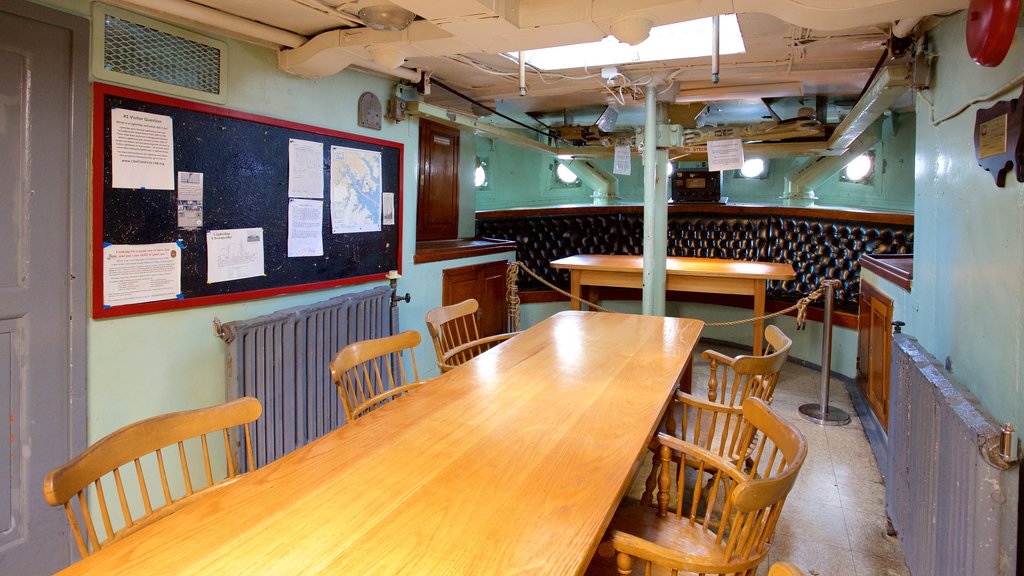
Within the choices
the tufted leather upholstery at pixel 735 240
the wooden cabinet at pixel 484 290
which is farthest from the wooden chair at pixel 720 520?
the tufted leather upholstery at pixel 735 240

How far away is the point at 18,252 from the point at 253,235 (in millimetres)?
981

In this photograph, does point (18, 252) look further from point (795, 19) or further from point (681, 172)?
point (681, 172)

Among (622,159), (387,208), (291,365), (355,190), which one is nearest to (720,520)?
(291,365)

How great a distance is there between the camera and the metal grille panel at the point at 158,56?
231 centimetres

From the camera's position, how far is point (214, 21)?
255 centimetres

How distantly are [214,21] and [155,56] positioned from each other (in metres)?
0.29

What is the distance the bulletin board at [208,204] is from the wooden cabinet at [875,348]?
10.2 ft

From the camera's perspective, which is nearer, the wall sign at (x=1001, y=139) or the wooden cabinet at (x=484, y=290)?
the wall sign at (x=1001, y=139)

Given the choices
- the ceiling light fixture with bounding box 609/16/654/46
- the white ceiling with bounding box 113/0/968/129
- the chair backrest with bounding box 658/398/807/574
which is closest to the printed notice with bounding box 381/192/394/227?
the white ceiling with bounding box 113/0/968/129

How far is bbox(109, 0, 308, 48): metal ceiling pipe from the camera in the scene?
2.35 metres

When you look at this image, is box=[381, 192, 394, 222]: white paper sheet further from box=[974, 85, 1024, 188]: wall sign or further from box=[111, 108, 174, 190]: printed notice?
box=[974, 85, 1024, 188]: wall sign

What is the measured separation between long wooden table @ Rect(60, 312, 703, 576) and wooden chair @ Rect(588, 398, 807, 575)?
4.8 inches

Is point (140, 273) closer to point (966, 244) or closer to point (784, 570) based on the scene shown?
point (784, 570)

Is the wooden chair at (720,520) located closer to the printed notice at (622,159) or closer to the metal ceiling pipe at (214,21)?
the metal ceiling pipe at (214,21)
